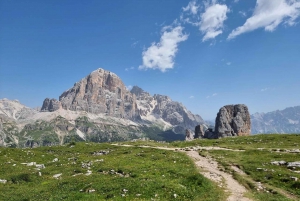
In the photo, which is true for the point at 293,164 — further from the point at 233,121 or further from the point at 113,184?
the point at 233,121

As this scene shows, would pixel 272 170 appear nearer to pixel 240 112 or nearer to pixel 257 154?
pixel 257 154

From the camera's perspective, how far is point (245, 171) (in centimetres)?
3022

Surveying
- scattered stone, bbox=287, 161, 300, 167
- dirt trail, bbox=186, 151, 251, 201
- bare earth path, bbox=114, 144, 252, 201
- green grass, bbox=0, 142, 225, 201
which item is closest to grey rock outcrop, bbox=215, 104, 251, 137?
dirt trail, bbox=186, 151, 251, 201

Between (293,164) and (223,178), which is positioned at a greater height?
(293,164)

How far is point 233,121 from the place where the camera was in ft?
449

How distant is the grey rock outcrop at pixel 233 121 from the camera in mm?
132125

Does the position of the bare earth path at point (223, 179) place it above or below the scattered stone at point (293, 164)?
below

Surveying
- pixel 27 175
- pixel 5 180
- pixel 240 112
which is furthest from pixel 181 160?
pixel 240 112

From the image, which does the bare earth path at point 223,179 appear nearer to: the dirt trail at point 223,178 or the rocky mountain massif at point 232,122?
the dirt trail at point 223,178

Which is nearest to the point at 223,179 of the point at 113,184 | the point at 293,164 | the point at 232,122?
the point at 293,164

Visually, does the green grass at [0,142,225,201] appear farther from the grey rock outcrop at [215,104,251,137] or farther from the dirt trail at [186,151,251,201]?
the grey rock outcrop at [215,104,251,137]

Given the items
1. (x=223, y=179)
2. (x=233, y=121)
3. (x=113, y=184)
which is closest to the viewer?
(x=113, y=184)

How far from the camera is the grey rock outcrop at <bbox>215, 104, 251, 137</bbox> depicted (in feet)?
433

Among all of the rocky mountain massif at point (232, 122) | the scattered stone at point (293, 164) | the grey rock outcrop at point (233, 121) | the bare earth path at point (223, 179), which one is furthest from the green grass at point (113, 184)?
the grey rock outcrop at point (233, 121)
